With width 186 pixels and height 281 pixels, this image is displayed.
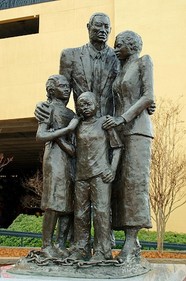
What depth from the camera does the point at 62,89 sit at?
192 inches

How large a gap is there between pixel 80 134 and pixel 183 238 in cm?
1014

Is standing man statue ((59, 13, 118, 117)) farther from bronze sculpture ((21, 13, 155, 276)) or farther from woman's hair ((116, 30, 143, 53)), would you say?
woman's hair ((116, 30, 143, 53))

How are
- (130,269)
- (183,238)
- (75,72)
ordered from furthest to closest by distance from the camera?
1. (183,238)
2. (75,72)
3. (130,269)

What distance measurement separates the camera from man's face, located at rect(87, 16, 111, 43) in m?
4.98

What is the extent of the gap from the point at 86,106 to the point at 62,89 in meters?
0.39

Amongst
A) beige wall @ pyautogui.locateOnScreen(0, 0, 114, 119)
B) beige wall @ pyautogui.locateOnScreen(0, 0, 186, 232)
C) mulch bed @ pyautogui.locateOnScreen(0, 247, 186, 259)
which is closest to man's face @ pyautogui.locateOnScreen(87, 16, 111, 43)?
mulch bed @ pyautogui.locateOnScreen(0, 247, 186, 259)

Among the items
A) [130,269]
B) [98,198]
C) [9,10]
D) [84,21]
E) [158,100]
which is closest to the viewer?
[130,269]

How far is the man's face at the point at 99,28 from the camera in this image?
16.3ft

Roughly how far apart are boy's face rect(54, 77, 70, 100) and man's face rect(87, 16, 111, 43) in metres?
0.59

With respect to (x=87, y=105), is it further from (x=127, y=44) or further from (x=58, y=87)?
(x=127, y=44)

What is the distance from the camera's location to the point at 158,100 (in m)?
15.6

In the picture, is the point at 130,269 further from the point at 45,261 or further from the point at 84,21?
the point at 84,21

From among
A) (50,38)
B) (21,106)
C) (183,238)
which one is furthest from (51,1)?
(183,238)

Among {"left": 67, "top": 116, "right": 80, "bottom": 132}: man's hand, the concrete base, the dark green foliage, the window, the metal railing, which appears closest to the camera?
the concrete base
